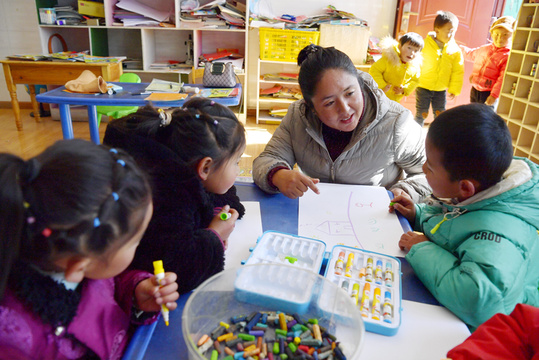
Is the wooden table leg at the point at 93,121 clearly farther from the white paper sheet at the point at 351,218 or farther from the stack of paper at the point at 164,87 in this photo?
the white paper sheet at the point at 351,218

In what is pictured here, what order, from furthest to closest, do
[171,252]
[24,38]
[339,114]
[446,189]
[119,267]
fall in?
[24,38] → [339,114] → [446,189] → [171,252] → [119,267]

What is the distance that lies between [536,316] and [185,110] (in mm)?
817

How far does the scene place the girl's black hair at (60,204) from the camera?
503 millimetres

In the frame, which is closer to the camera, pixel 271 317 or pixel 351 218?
pixel 271 317

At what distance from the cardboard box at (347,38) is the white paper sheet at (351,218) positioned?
3.02 m

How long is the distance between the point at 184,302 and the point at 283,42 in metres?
3.58

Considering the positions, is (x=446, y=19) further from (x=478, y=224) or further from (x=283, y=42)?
(x=478, y=224)

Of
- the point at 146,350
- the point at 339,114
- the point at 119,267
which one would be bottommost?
the point at 146,350

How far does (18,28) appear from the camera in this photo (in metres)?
4.32

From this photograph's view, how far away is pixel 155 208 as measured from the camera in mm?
813

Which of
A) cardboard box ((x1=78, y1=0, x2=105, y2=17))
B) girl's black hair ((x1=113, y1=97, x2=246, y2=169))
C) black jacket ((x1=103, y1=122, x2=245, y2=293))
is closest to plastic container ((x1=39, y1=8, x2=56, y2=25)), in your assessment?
cardboard box ((x1=78, y1=0, x2=105, y2=17))

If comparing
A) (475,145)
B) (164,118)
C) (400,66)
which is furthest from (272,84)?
(475,145)

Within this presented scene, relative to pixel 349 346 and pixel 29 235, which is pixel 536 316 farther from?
pixel 29 235

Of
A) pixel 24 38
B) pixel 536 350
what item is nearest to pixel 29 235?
pixel 536 350
